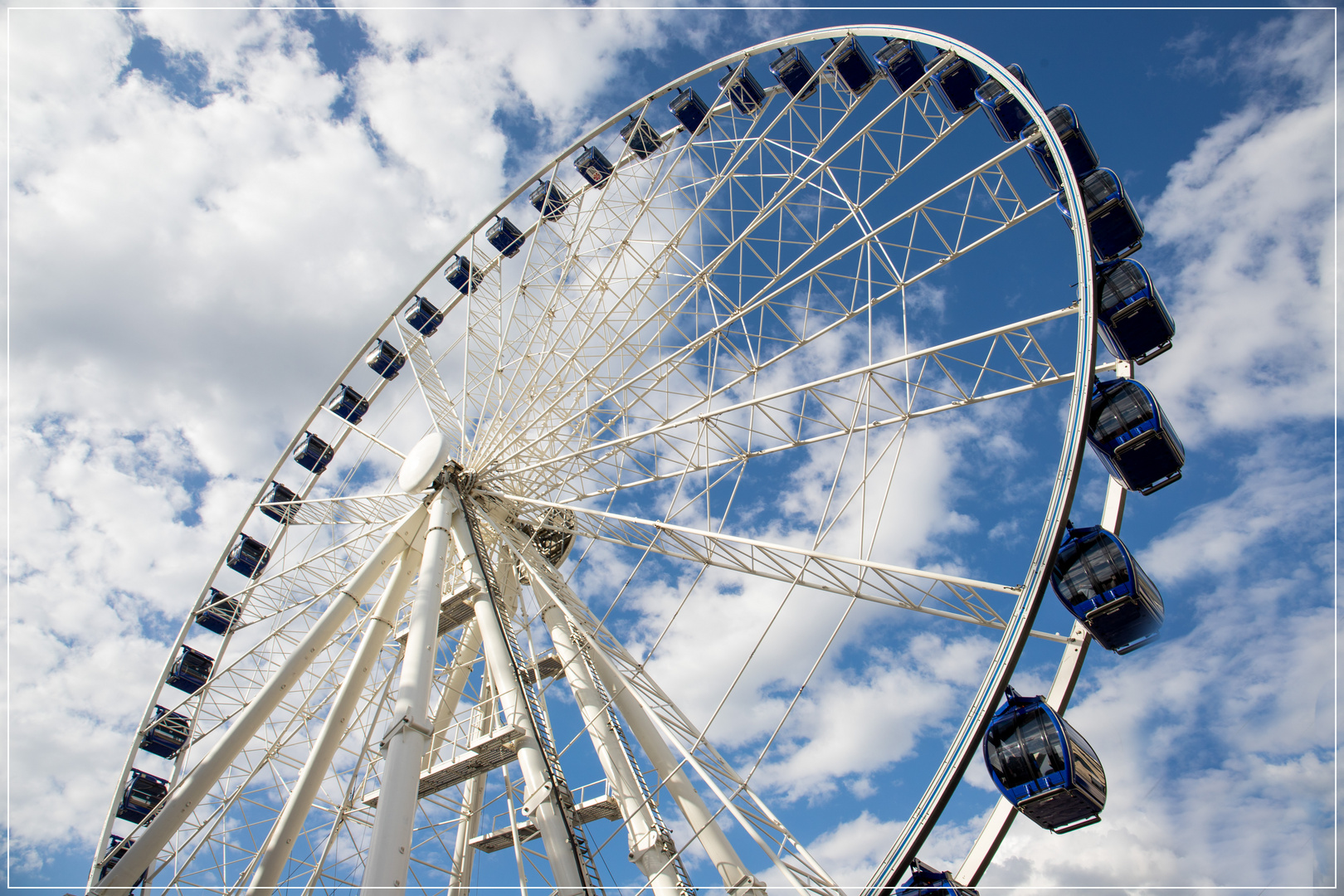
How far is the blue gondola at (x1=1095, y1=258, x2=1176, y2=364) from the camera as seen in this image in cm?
1338

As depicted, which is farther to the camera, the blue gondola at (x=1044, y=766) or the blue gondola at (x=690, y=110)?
the blue gondola at (x=690, y=110)

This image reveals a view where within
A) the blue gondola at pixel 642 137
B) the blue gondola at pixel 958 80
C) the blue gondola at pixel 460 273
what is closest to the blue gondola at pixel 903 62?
the blue gondola at pixel 958 80

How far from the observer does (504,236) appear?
2434 cm

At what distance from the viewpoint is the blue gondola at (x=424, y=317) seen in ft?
82.9

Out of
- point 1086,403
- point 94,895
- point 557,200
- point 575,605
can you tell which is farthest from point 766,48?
point 94,895

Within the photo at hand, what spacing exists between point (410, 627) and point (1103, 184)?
1581 centimetres

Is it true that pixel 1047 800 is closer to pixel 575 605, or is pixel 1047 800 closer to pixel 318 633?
pixel 575 605

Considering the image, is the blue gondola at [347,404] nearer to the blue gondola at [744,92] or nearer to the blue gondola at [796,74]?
the blue gondola at [744,92]

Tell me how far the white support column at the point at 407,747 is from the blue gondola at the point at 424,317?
10821mm

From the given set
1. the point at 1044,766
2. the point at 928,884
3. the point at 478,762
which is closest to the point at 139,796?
the point at 478,762

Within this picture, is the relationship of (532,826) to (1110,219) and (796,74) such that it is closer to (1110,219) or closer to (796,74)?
(1110,219)

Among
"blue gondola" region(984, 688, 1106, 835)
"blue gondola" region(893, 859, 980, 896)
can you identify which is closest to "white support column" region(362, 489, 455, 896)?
"blue gondola" region(893, 859, 980, 896)

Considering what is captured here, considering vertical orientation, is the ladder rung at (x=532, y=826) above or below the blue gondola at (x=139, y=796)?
below

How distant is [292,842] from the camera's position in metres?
13.8
